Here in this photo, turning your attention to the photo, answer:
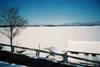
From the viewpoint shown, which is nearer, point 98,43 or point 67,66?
point 67,66

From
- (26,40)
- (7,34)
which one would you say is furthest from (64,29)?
(7,34)

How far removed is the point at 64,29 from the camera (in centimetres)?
1063

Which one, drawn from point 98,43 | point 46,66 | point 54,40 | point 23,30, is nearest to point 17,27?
point 23,30

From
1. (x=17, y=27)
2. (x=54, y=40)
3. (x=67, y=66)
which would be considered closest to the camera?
(x=67, y=66)

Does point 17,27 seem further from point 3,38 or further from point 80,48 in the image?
point 80,48

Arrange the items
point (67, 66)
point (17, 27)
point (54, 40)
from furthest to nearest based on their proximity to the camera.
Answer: point (17, 27)
point (54, 40)
point (67, 66)

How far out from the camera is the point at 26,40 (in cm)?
1105

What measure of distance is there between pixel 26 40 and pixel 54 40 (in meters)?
2.36

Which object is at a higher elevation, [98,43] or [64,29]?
[64,29]

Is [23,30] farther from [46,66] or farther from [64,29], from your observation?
[46,66]

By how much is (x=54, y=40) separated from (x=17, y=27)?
11.0ft

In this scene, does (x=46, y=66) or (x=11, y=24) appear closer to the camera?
(x=46, y=66)

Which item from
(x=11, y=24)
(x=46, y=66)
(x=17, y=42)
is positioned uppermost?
(x=11, y=24)

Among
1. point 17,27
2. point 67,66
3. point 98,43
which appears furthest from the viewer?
point 17,27
